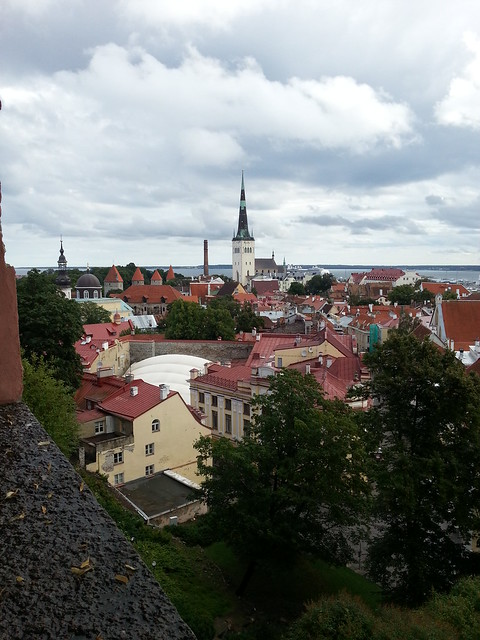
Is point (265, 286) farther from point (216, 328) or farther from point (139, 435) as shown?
point (139, 435)

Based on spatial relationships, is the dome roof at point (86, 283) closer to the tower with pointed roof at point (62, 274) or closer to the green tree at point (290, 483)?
the tower with pointed roof at point (62, 274)

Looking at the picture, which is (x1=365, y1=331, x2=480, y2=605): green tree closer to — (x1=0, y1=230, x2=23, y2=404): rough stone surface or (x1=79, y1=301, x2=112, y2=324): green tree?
(x1=0, y1=230, x2=23, y2=404): rough stone surface

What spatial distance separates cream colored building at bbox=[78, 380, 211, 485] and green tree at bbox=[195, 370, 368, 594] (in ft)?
18.3

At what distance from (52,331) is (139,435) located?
20.4 ft

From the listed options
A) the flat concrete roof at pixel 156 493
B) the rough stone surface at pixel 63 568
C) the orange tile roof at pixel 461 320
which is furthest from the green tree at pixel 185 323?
the rough stone surface at pixel 63 568

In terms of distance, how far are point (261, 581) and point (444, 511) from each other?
5.43 m

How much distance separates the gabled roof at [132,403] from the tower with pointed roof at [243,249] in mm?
130610

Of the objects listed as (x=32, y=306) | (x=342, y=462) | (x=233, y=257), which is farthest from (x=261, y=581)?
(x=233, y=257)

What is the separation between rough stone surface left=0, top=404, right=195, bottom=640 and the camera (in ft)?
6.29

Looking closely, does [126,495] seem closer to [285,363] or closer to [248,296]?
[285,363]

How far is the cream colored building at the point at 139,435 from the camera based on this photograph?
1784cm

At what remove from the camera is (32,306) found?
22000 mm

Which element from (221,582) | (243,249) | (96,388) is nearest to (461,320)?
(96,388)

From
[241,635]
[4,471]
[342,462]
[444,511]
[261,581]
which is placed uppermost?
[4,471]
